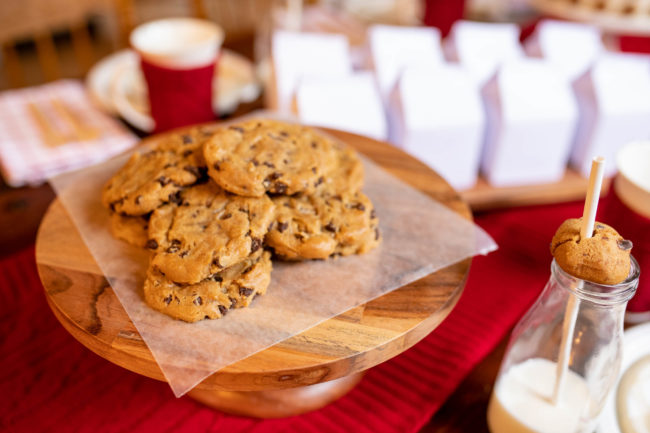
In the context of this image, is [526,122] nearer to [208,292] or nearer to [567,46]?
[567,46]

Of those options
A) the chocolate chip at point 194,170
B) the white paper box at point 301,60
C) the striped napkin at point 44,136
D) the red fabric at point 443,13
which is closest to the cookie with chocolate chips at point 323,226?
the chocolate chip at point 194,170

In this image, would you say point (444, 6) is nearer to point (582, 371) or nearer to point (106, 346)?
point (582, 371)

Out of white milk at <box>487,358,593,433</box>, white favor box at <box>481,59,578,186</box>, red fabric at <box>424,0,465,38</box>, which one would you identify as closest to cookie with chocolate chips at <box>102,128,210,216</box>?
white milk at <box>487,358,593,433</box>

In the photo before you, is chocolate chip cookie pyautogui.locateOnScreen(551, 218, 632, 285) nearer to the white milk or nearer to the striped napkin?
the white milk

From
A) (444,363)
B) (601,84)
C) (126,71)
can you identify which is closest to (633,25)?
(601,84)

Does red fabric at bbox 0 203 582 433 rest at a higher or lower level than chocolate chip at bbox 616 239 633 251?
lower
